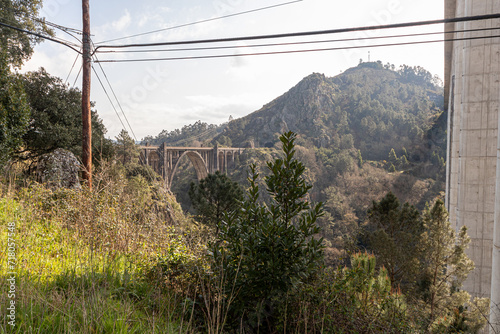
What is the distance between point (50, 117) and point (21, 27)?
339 centimetres

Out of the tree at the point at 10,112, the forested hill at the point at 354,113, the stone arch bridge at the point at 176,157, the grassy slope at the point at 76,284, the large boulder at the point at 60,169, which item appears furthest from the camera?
the forested hill at the point at 354,113

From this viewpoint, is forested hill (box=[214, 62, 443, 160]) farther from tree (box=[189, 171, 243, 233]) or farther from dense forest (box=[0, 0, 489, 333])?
dense forest (box=[0, 0, 489, 333])

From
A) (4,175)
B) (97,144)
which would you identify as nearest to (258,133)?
(97,144)

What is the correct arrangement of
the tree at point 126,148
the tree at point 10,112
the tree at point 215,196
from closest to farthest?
the tree at point 10,112 < the tree at point 215,196 < the tree at point 126,148

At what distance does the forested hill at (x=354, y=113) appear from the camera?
57281 millimetres

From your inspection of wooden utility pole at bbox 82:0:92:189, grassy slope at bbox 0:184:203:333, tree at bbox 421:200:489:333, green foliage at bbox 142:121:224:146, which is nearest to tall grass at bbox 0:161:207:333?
grassy slope at bbox 0:184:203:333

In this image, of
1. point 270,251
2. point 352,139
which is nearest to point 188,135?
point 352,139

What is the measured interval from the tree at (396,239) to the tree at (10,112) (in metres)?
10.6

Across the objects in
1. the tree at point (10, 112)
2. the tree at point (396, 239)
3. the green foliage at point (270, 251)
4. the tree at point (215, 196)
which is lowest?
the tree at point (396, 239)

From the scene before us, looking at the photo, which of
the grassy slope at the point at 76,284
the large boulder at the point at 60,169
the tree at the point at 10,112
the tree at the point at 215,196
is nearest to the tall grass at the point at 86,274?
the grassy slope at the point at 76,284

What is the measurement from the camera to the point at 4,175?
5.93 m

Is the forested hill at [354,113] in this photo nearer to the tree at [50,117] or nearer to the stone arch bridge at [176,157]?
the stone arch bridge at [176,157]

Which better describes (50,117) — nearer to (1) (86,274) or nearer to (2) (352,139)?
(1) (86,274)

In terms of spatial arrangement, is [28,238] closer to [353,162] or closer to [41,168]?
[41,168]
